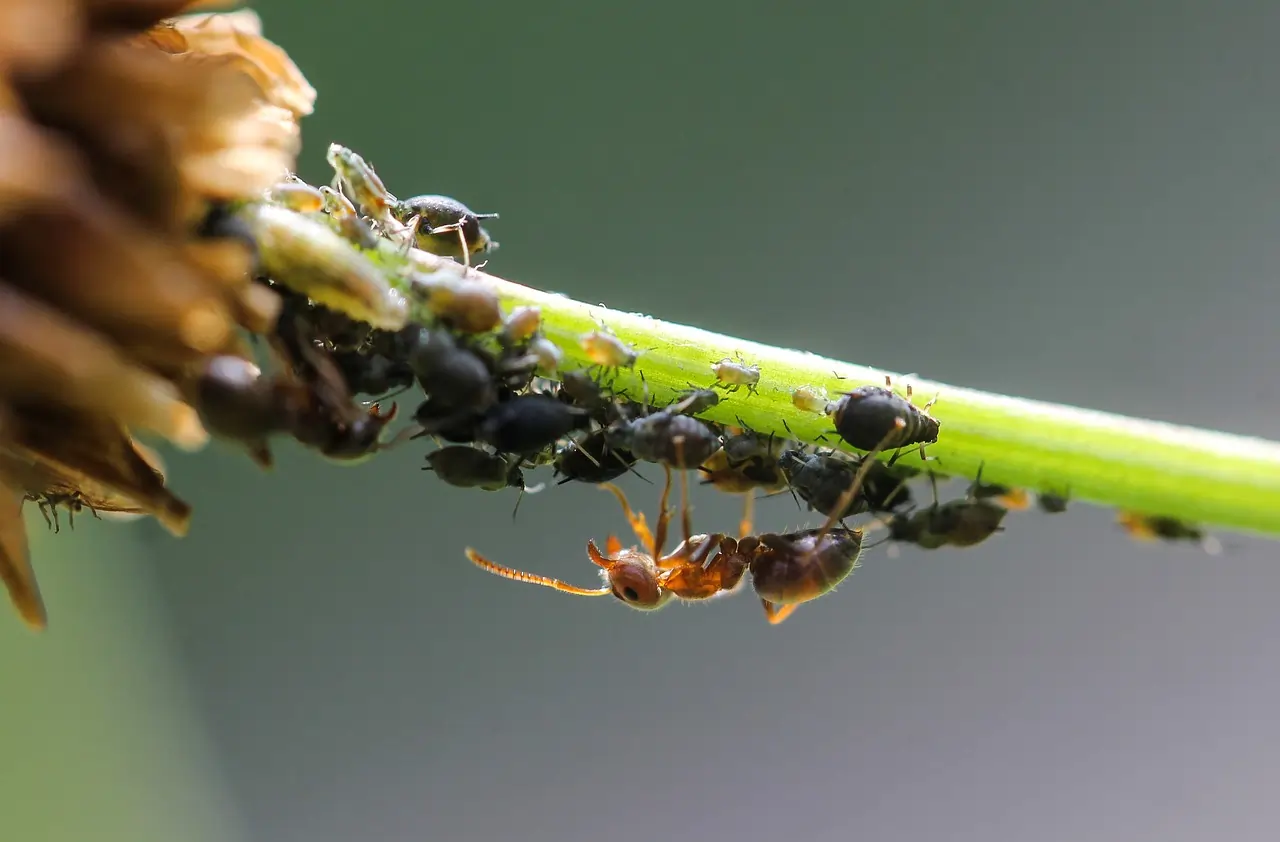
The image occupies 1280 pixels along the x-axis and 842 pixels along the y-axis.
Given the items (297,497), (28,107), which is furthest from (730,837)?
(28,107)

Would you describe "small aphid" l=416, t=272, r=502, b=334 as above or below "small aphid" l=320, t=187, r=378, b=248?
below

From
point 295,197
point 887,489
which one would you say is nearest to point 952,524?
point 887,489

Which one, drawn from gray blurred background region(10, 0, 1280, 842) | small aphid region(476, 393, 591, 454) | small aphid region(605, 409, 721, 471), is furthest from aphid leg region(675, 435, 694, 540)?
gray blurred background region(10, 0, 1280, 842)

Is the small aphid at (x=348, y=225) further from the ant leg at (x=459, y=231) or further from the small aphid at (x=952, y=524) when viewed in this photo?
Answer: the small aphid at (x=952, y=524)

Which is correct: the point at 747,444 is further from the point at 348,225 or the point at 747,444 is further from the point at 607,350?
the point at 348,225

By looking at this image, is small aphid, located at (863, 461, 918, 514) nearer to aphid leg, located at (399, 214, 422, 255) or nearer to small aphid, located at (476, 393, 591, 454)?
small aphid, located at (476, 393, 591, 454)

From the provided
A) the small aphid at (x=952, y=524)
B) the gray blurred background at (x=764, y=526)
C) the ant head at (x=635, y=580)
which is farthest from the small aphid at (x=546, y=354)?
the gray blurred background at (x=764, y=526)
